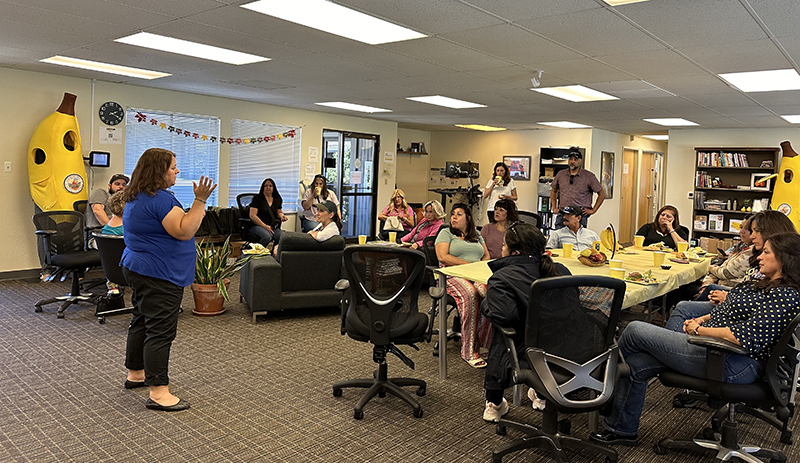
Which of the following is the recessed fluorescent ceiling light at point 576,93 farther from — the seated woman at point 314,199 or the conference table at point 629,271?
the seated woman at point 314,199

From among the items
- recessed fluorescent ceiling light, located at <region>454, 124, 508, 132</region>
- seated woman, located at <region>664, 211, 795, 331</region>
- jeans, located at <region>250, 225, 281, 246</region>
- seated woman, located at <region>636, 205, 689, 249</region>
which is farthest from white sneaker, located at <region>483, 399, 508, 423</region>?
recessed fluorescent ceiling light, located at <region>454, 124, 508, 132</region>

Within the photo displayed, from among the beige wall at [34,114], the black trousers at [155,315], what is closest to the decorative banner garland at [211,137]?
the beige wall at [34,114]

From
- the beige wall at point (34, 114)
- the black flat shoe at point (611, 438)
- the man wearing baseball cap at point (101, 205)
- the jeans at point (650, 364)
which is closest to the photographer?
the jeans at point (650, 364)

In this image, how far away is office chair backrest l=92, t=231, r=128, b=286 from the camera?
4.67 meters

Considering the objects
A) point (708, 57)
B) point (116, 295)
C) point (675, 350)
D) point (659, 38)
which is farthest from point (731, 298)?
point (116, 295)

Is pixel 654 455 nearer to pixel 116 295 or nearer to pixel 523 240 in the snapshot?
pixel 523 240

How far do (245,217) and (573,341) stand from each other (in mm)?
6790

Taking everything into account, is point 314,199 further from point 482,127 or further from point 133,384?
point 133,384

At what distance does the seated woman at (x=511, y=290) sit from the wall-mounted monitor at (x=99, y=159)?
5987 mm

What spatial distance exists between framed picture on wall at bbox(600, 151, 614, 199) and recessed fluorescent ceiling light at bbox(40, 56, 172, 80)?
8.56 meters

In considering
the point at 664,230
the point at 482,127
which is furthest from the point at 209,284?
the point at 482,127

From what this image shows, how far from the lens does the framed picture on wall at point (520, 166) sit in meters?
12.6

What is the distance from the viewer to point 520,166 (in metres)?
12.7

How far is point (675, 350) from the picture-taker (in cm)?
282
